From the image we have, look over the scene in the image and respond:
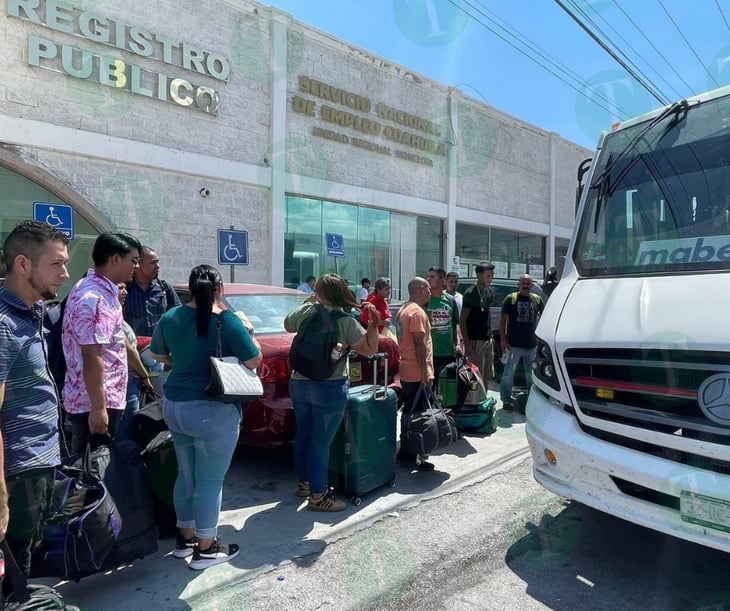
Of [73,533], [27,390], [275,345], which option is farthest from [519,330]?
[27,390]

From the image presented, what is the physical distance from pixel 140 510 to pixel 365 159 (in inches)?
543

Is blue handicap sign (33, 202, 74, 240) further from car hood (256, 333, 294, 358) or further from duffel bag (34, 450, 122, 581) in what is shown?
duffel bag (34, 450, 122, 581)

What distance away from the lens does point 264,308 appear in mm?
5016

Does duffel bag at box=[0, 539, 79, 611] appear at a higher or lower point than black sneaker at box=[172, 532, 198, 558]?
higher

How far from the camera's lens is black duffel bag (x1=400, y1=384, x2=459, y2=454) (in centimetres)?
425

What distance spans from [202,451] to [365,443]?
134cm

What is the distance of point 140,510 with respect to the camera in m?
2.78

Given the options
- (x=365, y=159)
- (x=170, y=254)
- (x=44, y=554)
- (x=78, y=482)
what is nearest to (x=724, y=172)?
(x=78, y=482)

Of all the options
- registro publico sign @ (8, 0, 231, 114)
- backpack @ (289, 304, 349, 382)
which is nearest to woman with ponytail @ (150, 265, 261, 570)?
backpack @ (289, 304, 349, 382)

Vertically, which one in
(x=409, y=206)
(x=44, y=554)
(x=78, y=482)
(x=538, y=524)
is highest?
(x=409, y=206)

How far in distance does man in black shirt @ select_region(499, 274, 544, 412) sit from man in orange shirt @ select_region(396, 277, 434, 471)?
2345mm

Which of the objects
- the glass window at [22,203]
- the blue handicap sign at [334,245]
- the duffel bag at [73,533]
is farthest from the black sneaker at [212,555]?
the blue handicap sign at [334,245]

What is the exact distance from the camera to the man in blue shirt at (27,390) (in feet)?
6.81

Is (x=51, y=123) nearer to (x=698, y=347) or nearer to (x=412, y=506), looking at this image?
(x=412, y=506)
